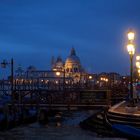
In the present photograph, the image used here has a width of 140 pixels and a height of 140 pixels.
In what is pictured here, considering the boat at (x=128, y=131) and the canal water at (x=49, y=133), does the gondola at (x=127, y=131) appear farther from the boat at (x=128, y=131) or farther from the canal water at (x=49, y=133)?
the canal water at (x=49, y=133)

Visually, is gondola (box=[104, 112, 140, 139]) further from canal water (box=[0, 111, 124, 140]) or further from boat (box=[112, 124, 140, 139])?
canal water (box=[0, 111, 124, 140])

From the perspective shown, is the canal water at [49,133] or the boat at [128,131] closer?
the boat at [128,131]

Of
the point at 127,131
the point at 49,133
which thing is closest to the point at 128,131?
the point at 127,131

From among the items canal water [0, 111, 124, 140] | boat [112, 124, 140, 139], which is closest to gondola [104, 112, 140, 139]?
boat [112, 124, 140, 139]

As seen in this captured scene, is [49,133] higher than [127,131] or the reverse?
the reverse

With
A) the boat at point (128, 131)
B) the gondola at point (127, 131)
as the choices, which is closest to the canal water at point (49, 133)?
the gondola at point (127, 131)

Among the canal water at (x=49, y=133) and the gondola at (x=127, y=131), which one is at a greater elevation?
the gondola at (x=127, y=131)

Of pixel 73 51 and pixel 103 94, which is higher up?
pixel 73 51

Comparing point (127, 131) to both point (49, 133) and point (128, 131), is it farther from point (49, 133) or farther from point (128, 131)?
point (49, 133)

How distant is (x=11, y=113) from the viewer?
116ft

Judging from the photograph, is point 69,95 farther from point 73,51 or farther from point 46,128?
point 73,51

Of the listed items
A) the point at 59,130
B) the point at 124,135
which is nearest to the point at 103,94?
the point at 59,130

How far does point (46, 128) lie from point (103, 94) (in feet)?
19.9

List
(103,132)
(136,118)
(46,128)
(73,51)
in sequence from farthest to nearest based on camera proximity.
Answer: (73,51)
(46,128)
(103,132)
(136,118)
